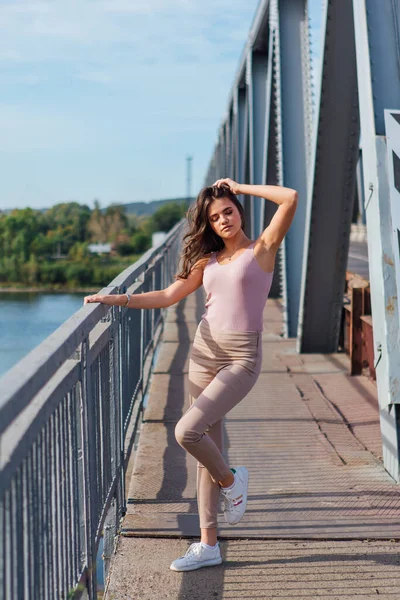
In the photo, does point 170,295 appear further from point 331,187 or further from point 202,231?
point 331,187

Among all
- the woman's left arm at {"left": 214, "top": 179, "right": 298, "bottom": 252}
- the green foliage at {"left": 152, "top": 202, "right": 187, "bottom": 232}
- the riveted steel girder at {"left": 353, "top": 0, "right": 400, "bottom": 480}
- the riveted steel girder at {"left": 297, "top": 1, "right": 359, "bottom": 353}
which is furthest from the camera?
the green foliage at {"left": 152, "top": 202, "right": 187, "bottom": 232}

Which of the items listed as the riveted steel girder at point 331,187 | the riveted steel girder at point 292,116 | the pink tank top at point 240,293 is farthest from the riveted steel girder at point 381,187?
the riveted steel girder at point 292,116

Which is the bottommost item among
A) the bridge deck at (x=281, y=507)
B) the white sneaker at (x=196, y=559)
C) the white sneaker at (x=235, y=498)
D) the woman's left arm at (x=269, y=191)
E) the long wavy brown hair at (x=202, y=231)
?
the bridge deck at (x=281, y=507)

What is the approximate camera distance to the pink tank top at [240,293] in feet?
12.0

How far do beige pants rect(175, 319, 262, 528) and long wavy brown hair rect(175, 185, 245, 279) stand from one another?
13.7 inches

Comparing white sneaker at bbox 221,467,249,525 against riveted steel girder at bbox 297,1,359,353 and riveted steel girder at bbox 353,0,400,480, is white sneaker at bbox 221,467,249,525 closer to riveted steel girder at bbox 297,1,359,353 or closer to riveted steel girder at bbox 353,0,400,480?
riveted steel girder at bbox 353,0,400,480

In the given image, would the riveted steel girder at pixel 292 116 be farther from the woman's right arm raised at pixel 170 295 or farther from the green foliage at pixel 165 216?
the green foliage at pixel 165 216

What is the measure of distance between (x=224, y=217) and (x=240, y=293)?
381 millimetres

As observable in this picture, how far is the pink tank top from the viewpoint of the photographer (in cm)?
365

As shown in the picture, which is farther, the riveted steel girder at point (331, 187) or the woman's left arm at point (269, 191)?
the riveted steel girder at point (331, 187)

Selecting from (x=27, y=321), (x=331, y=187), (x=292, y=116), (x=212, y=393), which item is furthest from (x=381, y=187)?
(x=292, y=116)

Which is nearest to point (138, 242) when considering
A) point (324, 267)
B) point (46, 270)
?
point (46, 270)

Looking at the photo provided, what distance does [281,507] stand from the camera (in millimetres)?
4441

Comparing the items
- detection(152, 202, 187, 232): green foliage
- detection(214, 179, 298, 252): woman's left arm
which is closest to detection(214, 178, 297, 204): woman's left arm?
detection(214, 179, 298, 252): woman's left arm
